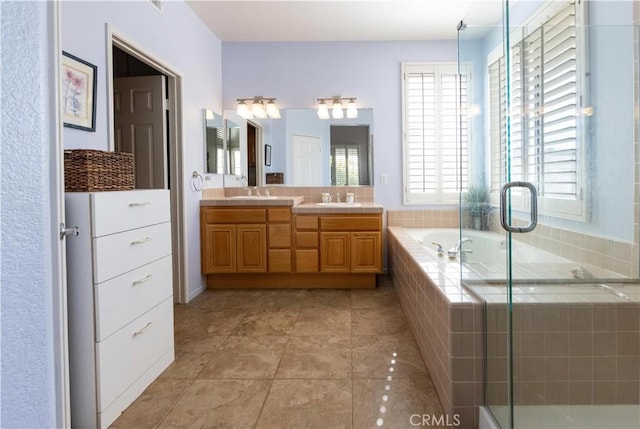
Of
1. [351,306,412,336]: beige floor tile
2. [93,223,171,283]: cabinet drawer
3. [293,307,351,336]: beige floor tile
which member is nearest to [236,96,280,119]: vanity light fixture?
[293,307,351,336]: beige floor tile

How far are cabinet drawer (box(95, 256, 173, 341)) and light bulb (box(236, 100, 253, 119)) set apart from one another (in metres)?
2.56

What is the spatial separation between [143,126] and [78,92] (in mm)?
1346

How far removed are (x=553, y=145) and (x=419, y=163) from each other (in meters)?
2.69

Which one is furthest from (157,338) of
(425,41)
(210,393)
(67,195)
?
(425,41)

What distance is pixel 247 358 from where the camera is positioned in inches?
94.3

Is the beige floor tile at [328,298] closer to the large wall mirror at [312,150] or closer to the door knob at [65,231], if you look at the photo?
the large wall mirror at [312,150]

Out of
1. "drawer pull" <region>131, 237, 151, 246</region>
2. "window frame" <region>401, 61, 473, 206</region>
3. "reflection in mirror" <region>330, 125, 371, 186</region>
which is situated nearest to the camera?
"drawer pull" <region>131, 237, 151, 246</region>

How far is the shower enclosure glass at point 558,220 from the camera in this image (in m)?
1.47

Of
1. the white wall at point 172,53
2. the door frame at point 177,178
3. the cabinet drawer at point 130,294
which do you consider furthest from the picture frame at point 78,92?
the door frame at point 177,178

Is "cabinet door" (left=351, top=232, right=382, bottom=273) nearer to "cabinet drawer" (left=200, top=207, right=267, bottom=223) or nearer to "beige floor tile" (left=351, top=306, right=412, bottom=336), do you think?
"beige floor tile" (left=351, top=306, right=412, bottom=336)

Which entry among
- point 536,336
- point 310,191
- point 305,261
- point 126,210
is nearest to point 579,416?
point 536,336

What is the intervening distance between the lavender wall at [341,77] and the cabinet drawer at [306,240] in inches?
38.1

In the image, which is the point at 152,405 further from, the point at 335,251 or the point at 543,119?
the point at 335,251

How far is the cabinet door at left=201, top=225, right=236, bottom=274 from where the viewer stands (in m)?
3.94
